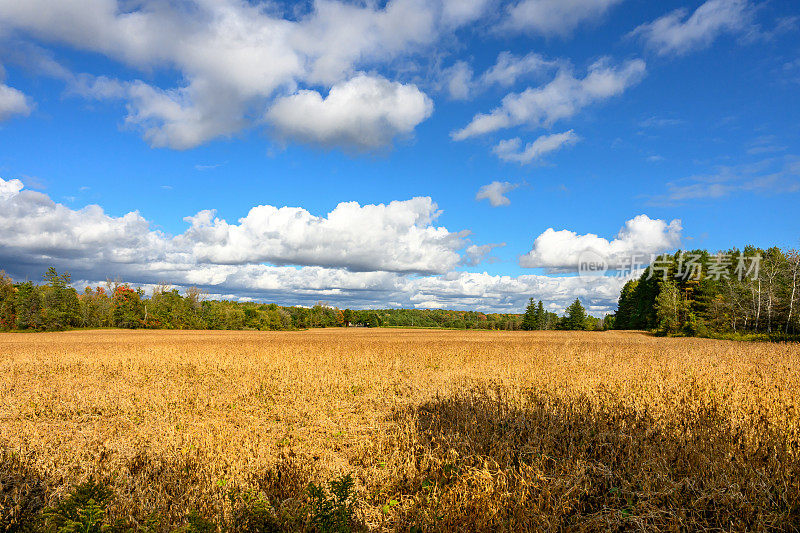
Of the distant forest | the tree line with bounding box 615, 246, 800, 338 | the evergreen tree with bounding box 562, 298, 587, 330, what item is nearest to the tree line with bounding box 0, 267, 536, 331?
the distant forest

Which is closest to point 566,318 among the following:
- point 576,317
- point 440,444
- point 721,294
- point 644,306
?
point 576,317

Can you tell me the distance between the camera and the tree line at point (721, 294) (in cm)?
3822

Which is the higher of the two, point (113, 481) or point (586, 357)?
point (586, 357)

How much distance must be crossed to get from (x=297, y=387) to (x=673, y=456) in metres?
9.52

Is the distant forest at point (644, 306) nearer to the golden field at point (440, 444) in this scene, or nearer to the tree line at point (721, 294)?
the tree line at point (721, 294)

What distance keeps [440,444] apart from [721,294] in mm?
61808

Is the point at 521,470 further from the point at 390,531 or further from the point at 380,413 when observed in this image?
the point at 380,413

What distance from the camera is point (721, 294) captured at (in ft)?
167

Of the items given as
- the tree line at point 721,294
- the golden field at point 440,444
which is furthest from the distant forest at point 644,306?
the golden field at point 440,444

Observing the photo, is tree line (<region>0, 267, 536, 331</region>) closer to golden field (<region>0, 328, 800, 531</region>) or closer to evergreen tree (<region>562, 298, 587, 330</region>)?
evergreen tree (<region>562, 298, 587, 330</region>)

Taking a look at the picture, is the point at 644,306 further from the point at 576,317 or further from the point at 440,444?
the point at 440,444

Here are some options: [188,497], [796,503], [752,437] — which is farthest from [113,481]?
[752,437]

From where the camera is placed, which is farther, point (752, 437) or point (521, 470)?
point (752, 437)

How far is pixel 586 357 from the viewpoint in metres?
14.6
